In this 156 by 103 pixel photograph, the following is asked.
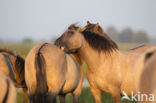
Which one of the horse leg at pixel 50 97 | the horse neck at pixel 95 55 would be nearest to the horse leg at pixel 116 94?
the horse neck at pixel 95 55

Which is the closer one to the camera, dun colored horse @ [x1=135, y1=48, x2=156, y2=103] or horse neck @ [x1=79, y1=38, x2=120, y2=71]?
dun colored horse @ [x1=135, y1=48, x2=156, y2=103]

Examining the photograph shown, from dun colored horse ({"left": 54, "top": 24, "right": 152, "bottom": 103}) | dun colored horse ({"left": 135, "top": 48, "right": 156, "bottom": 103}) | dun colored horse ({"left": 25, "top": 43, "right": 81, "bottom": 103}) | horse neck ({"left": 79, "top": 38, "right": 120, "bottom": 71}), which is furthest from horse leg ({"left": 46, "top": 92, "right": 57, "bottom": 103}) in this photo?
dun colored horse ({"left": 135, "top": 48, "right": 156, "bottom": 103})

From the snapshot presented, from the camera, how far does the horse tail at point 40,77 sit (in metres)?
5.69

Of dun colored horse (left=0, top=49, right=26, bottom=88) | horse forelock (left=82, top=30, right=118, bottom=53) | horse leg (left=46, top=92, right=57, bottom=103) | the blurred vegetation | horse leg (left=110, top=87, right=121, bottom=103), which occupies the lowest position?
the blurred vegetation

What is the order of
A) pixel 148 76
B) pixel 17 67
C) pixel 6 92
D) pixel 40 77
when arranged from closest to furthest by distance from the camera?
1. pixel 148 76
2. pixel 6 92
3. pixel 40 77
4. pixel 17 67

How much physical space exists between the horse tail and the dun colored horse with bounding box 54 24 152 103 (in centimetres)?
100

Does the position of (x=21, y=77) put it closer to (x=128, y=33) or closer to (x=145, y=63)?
(x=145, y=63)

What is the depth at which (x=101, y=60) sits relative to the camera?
694 cm

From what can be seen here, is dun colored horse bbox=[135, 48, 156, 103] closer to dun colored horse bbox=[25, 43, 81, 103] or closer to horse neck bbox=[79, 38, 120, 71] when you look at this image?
dun colored horse bbox=[25, 43, 81, 103]

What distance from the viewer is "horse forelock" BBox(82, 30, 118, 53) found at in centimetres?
689

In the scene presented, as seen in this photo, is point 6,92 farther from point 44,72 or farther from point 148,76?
point 44,72

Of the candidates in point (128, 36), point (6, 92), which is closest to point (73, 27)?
point (6, 92)

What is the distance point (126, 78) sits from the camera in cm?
682

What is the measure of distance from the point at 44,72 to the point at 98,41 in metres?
1.70
